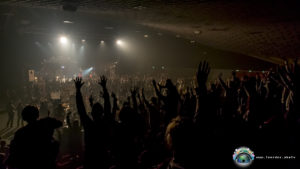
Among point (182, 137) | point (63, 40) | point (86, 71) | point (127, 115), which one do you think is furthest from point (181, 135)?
point (86, 71)

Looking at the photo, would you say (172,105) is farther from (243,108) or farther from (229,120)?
(243,108)

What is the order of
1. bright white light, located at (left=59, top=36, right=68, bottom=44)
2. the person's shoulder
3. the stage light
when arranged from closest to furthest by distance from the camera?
the person's shoulder → bright white light, located at (left=59, top=36, right=68, bottom=44) → the stage light

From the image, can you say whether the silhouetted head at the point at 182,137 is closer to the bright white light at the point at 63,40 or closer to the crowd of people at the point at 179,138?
the crowd of people at the point at 179,138

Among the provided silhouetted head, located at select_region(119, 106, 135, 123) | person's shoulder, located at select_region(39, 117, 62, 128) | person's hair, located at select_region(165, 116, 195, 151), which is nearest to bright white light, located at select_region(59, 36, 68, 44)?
person's shoulder, located at select_region(39, 117, 62, 128)

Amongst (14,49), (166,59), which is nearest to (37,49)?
(14,49)

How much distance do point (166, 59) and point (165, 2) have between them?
13.1 m

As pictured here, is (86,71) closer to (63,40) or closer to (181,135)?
(63,40)
